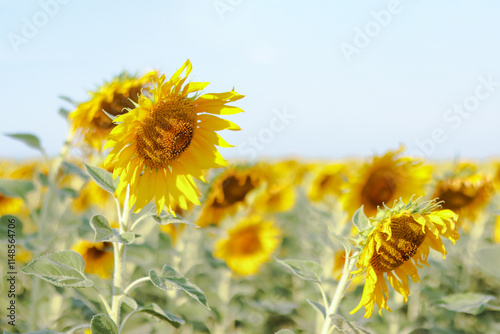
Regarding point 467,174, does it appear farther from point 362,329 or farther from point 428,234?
point 362,329

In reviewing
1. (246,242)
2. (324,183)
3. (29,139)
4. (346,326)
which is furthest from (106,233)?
(324,183)

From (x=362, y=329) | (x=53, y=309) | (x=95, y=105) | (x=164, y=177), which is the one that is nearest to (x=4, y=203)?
(x=53, y=309)

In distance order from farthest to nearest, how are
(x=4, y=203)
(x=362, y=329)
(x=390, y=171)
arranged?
(x=4, y=203) → (x=390, y=171) → (x=362, y=329)

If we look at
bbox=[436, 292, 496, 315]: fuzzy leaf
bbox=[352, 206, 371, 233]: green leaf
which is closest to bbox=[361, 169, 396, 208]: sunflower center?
bbox=[436, 292, 496, 315]: fuzzy leaf

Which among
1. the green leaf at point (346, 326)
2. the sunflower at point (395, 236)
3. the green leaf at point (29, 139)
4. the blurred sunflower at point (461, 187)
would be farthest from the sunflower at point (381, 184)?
the green leaf at point (29, 139)

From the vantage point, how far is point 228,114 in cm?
161

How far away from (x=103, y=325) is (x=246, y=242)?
2.70 meters

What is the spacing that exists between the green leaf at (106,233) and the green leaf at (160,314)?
33 centimetres

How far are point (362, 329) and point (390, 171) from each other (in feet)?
6.06

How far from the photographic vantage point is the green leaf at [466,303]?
193 centimetres

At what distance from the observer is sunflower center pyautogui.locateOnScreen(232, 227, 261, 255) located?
13.3ft

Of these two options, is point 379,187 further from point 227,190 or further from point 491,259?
point 227,190

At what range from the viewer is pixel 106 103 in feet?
7.20

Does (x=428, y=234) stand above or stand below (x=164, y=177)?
below
